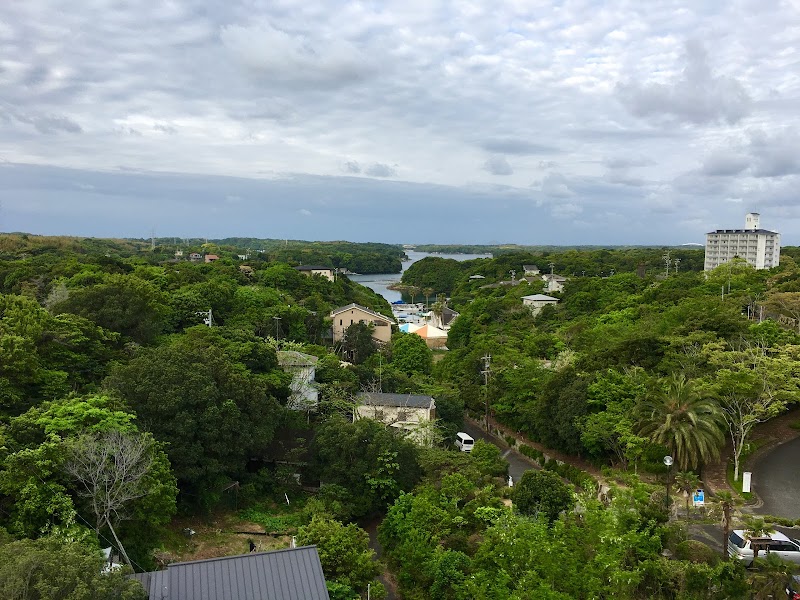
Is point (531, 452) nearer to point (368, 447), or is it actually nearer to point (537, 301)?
point (368, 447)

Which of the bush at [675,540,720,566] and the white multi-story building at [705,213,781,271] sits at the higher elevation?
the white multi-story building at [705,213,781,271]

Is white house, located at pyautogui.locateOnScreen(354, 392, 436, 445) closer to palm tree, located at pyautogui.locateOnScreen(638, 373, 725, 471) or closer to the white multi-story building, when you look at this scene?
palm tree, located at pyautogui.locateOnScreen(638, 373, 725, 471)

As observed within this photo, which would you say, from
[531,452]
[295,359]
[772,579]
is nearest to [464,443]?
[531,452]

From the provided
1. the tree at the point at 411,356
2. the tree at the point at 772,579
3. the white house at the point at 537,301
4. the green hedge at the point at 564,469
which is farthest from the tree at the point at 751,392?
the white house at the point at 537,301

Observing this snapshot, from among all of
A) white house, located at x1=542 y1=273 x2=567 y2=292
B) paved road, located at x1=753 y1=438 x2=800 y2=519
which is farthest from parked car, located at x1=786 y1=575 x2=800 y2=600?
white house, located at x1=542 y1=273 x2=567 y2=292

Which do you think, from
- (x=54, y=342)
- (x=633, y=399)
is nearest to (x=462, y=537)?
(x=633, y=399)

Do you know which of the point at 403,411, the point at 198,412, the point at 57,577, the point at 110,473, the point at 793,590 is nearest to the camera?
the point at 57,577
